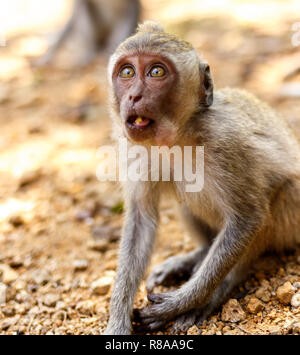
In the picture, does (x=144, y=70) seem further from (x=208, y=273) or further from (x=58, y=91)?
(x=58, y=91)

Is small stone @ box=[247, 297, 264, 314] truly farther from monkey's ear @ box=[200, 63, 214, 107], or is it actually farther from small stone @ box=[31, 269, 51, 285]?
small stone @ box=[31, 269, 51, 285]

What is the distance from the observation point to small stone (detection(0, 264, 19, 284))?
4.42 metres

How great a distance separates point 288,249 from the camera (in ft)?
14.1

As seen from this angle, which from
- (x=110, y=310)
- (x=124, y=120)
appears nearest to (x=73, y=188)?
(x=110, y=310)

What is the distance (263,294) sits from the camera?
377 cm

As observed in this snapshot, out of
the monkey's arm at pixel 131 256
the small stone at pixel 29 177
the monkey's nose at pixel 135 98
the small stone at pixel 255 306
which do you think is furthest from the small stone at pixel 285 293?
the small stone at pixel 29 177

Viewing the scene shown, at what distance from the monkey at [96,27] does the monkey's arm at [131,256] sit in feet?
21.1

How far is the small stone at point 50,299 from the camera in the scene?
13.5ft

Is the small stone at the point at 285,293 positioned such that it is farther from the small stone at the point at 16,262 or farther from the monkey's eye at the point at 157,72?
the small stone at the point at 16,262

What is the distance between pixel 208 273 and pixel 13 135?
4.80 m

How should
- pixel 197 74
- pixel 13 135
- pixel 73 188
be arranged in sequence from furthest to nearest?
pixel 13 135 < pixel 73 188 < pixel 197 74

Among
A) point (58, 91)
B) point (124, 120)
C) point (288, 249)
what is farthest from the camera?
point (58, 91)

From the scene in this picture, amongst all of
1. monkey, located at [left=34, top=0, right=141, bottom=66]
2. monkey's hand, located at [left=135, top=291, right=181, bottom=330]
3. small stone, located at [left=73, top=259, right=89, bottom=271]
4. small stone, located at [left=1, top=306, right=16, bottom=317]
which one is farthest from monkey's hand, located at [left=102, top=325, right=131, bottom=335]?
monkey, located at [left=34, top=0, right=141, bottom=66]

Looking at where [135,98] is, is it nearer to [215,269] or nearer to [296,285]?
[215,269]
